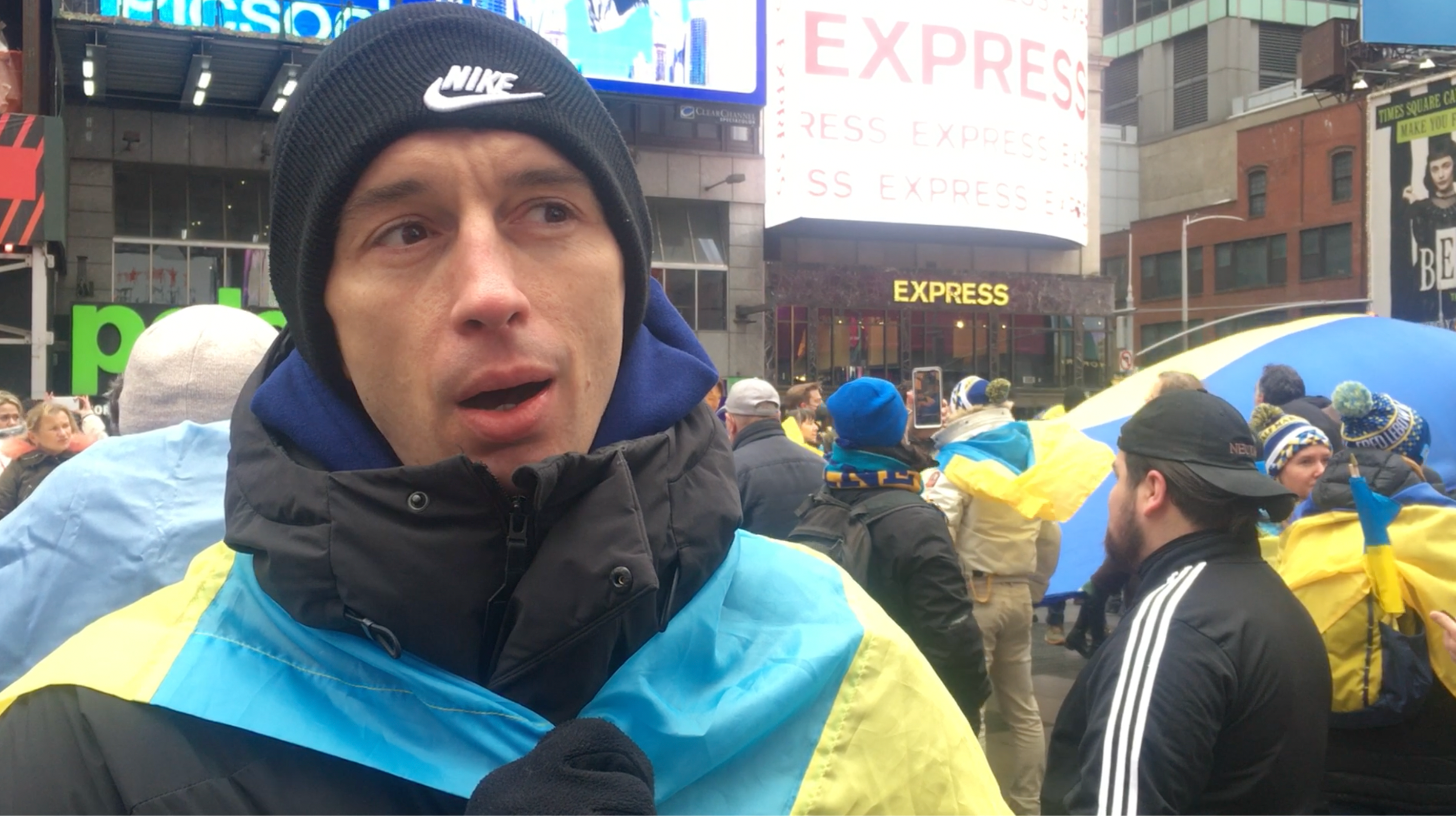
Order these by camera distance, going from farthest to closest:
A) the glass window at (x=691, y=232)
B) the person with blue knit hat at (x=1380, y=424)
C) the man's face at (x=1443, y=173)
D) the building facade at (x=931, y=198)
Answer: the man's face at (x=1443, y=173) < the building facade at (x=931, y=198) < the glass window at (x=691, y=232) < the person with blue knit hat at (x=1380, y=424)

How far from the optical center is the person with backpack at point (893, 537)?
484 centimetres

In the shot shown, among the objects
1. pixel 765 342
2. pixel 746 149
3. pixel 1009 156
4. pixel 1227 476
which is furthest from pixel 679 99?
pixel 1227 476

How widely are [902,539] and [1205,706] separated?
2.20m

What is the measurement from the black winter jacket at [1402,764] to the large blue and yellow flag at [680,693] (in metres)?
2.62

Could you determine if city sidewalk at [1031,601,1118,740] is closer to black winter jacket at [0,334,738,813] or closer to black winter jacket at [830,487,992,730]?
black winter jacket at [830,487,992,730]

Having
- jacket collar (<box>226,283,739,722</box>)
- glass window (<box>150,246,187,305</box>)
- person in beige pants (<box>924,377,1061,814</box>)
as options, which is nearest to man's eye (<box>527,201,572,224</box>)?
jacket collar (<box>226,283,739,722</box>)

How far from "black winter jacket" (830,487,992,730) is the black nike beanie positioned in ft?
11.9

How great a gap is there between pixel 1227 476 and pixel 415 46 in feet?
8.69

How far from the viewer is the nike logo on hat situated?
1271 mm

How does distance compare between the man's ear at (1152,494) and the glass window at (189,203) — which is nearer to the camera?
the man's ear at (1152,494)

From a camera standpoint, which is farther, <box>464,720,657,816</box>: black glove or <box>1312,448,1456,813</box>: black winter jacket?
<box>1312,448,1456,813</box>: black winter jacket

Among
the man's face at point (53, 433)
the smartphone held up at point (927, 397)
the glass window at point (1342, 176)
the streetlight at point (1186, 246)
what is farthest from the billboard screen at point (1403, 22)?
the man's face at point (53, 433)

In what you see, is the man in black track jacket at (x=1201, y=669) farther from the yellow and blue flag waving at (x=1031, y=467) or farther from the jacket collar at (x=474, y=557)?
Result: the yellow and blue flag waving at (x=1031, y=467)

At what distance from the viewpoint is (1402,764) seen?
3.42 m
